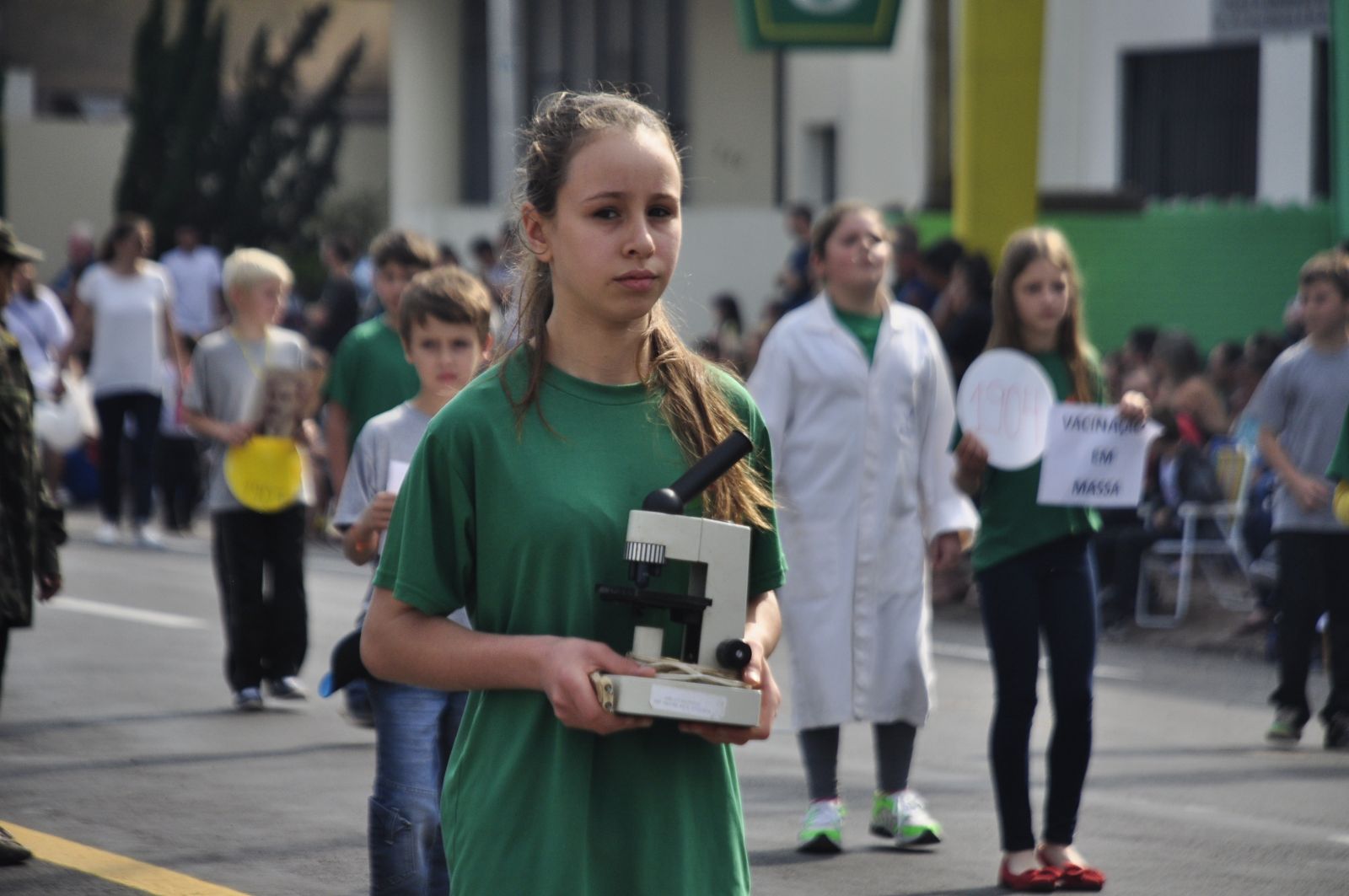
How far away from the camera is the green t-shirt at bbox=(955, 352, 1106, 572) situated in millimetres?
6562

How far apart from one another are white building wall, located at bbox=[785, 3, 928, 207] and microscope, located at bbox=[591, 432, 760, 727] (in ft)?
69.5

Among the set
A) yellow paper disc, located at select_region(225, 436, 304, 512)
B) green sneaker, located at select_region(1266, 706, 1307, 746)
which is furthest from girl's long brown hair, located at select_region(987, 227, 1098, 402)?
yellow paper disc, located at select_region(225, 436, 304, 512)

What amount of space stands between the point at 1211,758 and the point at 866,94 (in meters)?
17.8

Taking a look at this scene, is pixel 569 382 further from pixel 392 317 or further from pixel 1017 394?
pixel 392 317

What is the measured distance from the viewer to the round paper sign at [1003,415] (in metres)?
6.69

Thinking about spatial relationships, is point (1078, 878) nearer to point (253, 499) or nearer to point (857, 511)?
point (857, 511)

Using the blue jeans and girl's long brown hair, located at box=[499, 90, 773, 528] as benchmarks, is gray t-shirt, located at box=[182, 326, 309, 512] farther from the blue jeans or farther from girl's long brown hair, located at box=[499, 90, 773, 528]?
girl's long brown hair, located at box=[499, 90, 773, 528]

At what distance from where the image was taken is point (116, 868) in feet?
21.0

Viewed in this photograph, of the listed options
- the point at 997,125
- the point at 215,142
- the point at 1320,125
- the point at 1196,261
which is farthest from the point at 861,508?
the point at 215,142

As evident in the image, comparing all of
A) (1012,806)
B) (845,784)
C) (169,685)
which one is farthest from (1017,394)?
(169,685)

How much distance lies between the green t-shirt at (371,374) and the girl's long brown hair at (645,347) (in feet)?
16.0

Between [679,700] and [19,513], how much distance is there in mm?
4303

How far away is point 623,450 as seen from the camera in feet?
10.3

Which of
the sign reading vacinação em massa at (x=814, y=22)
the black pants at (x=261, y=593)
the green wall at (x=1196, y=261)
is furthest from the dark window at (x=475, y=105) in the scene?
the black pants at (x=261, y=593)
